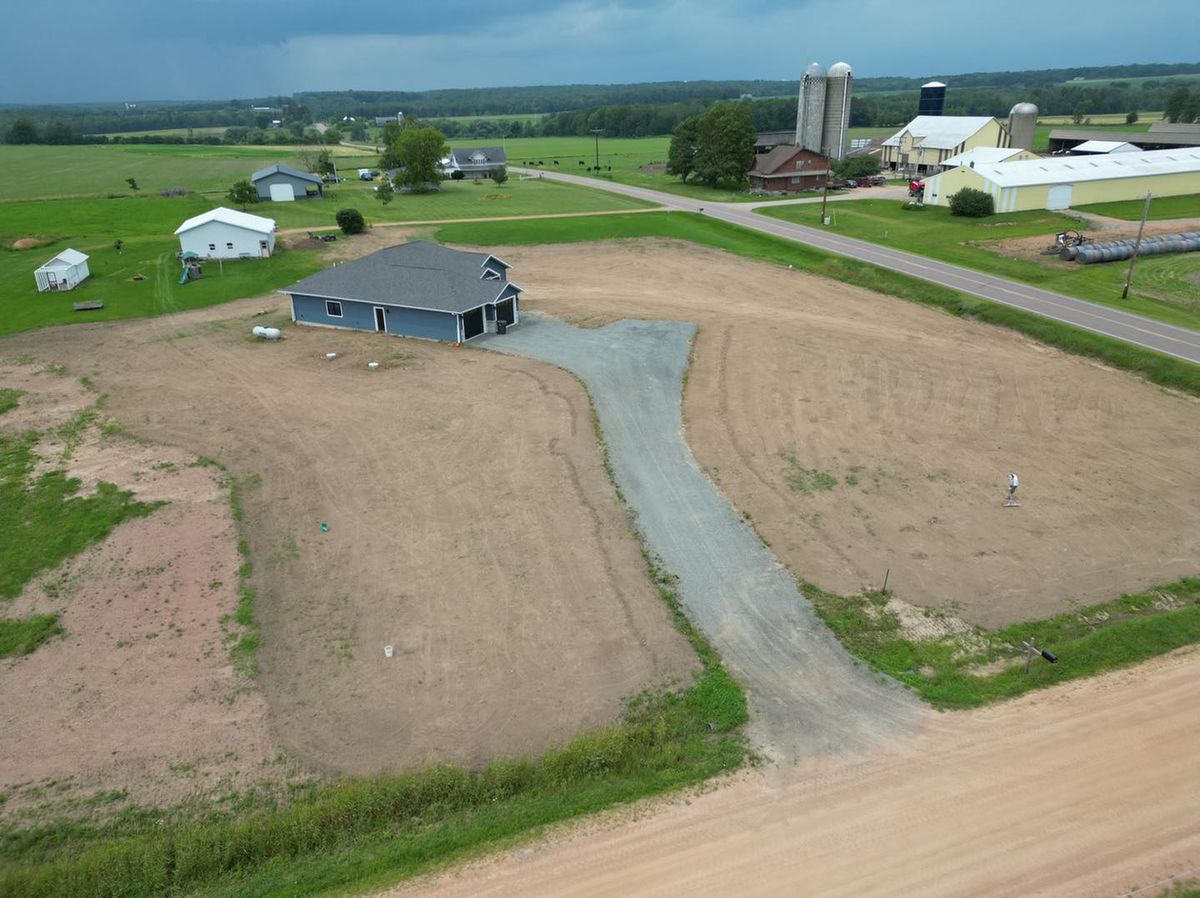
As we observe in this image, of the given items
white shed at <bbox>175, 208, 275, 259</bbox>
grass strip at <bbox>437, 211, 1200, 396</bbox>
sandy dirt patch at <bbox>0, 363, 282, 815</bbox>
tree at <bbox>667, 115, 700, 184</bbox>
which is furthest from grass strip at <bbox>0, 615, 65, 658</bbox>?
tree at <bbox>667, 115, 700, 184</bbox>

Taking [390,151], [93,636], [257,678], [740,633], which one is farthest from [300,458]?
[390,151]

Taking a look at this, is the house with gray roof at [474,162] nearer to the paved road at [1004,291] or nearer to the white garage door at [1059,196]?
the paved road at [1004,291]

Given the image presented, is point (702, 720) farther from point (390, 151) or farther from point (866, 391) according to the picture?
point (390, 151)

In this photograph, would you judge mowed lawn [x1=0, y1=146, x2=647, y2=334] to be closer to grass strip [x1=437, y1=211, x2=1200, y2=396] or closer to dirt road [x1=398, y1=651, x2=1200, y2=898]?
grass strip [x1=437, y1=211, x2=1200, y2=396]

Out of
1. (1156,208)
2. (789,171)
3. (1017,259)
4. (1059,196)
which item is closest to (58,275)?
(1017,259)

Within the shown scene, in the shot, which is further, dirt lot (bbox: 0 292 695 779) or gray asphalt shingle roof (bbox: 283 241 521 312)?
gray asphalt shingle roof (bbox: 283 241 521 312)
